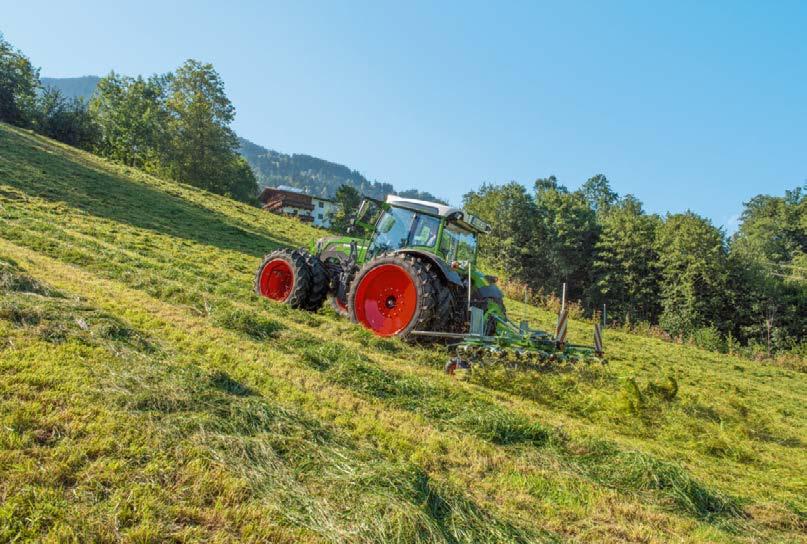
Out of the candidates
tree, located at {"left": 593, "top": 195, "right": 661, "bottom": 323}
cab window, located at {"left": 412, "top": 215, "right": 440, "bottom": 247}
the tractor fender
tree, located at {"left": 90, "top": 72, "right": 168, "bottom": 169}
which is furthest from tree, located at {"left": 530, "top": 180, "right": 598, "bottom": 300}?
tree, located at {"left": 90, "top": 72, "right": 168, "bottom": 169}

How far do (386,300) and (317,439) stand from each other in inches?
183

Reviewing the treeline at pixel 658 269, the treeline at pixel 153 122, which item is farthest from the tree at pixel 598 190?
the treeline at pixel 153 122

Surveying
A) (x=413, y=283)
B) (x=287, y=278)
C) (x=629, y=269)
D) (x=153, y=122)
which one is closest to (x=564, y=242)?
(x=629, y=269)

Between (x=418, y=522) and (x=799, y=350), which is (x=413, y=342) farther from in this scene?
(x=799, y=350)

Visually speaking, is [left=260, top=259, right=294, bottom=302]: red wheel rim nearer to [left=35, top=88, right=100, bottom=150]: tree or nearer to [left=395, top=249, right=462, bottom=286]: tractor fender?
[left=395, top=249, right=462, bottom=286]: tractor fender

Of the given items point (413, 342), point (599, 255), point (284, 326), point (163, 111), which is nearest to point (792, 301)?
point (599, 255)

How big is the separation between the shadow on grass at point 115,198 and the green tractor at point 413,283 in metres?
7.72

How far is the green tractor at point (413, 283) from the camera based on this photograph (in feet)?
24.1

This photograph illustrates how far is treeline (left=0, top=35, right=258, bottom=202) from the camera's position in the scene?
1690 inches

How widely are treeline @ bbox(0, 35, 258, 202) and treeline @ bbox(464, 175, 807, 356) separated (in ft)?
85.0

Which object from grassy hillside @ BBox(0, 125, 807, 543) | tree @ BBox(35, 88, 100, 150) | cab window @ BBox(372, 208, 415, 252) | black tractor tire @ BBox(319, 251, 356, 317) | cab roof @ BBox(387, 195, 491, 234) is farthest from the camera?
tree @ BBox(35, 88, 100, 150)

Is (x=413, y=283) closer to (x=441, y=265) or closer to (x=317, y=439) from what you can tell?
(x=441, y=265)

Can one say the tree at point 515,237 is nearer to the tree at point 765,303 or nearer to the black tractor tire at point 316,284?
the tree at point 765,303

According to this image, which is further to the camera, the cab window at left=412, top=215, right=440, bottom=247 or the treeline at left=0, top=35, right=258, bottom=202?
the treeline at left=0, top=35, right=258, bottom=202
